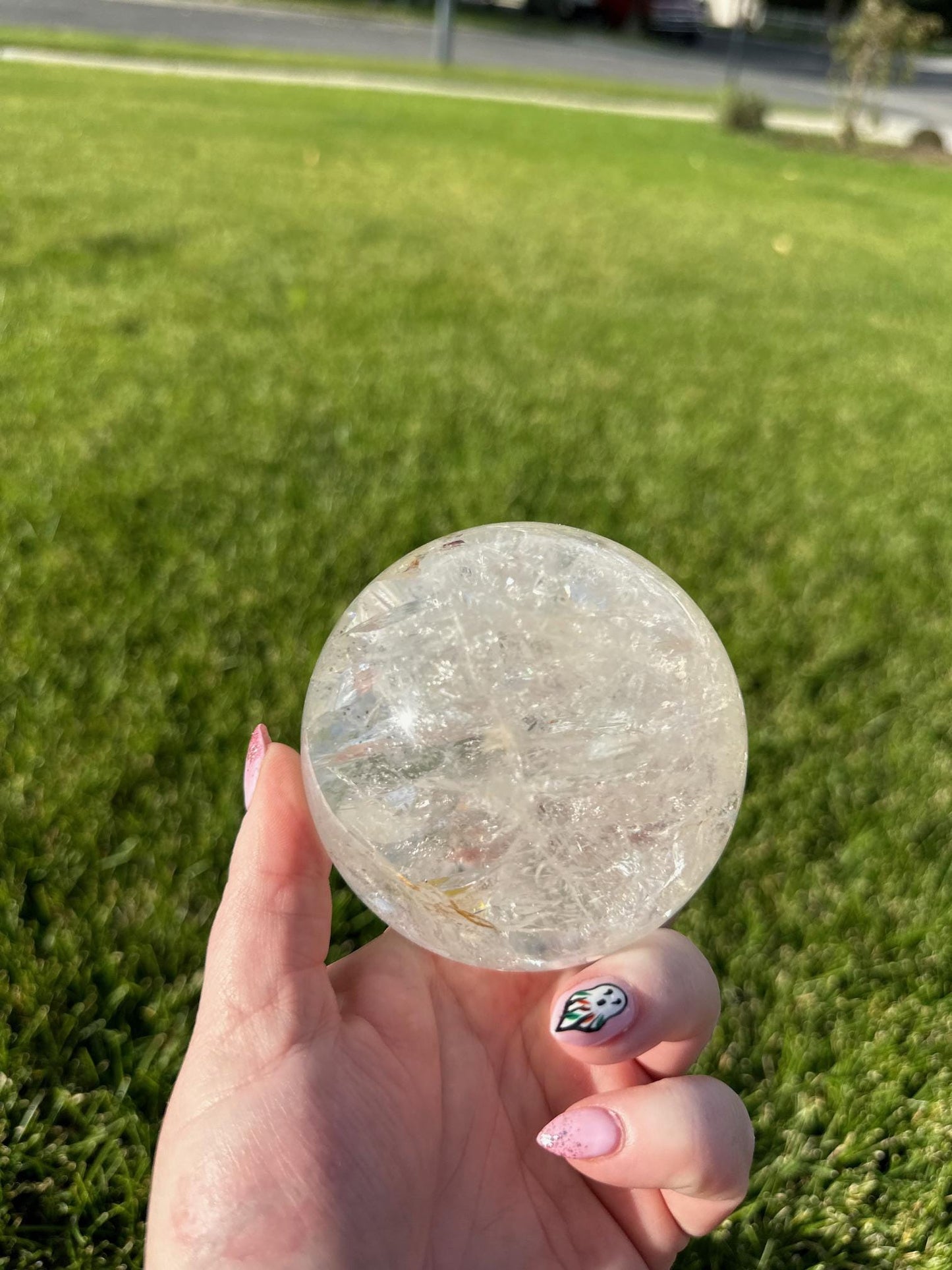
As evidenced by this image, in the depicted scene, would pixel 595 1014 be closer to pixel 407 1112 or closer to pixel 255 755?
pixel 407 1112

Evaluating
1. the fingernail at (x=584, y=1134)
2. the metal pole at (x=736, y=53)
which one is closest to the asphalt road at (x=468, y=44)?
the metal pole at (x=736, y=53)

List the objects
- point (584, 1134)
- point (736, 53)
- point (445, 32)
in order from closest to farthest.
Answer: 1. point (584, 1134)
2. point (445, 32)
3. point (736, 53)

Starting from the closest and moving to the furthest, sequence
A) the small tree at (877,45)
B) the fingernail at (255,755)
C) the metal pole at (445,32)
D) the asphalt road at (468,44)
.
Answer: the fingernail at (255,755), the small tree at (877,45), the metal pole at (445,32), the asphalt road at (468,44)

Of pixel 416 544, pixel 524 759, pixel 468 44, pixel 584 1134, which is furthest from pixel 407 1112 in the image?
pixel 468 44

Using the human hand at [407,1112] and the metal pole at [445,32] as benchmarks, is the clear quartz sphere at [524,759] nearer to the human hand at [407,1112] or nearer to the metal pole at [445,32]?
the human hand at [407,1112]

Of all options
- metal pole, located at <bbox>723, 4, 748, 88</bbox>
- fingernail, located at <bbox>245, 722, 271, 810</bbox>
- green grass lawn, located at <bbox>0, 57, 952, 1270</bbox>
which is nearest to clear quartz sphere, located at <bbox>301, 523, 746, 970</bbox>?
fingernail, located at <bbox>245, 722, 271, 810</bbox>

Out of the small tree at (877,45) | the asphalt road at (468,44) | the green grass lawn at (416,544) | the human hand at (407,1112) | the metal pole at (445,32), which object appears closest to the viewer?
the human hand at (407,1112)

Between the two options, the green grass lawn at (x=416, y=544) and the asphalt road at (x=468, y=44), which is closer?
the green grass lawn at (x=416, y=544)
